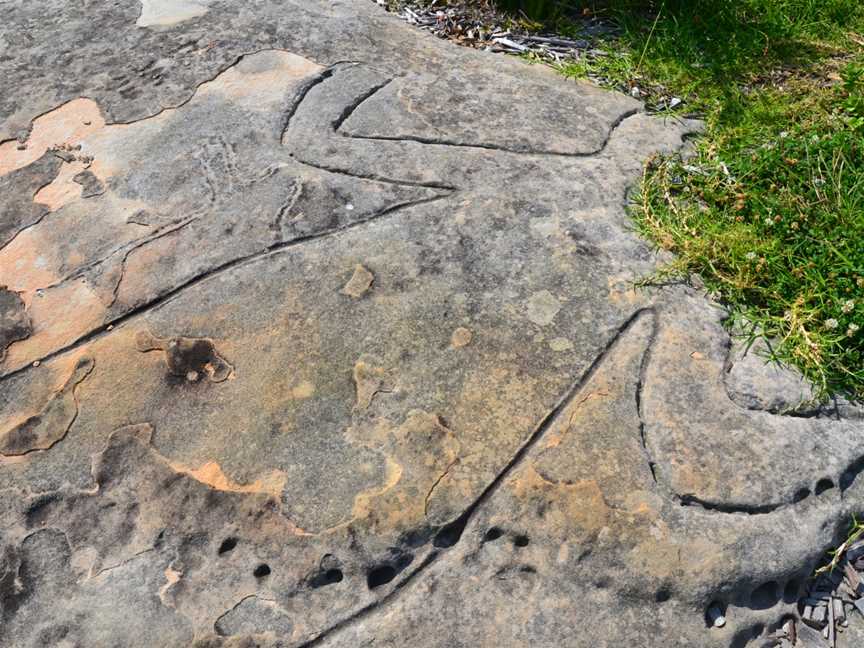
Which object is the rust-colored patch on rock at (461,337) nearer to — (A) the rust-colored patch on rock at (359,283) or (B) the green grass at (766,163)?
(A) the rust-colored patch on rock at (359,283)

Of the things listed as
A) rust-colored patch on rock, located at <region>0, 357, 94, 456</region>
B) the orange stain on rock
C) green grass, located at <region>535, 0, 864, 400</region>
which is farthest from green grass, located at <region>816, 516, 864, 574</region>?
rust-colored patch on rock, located at <region>0, 357, 94, 456</region>

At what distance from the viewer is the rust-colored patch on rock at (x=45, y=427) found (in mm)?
2043

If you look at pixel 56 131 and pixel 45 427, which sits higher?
pixel 56 131

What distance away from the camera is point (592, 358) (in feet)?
6.94

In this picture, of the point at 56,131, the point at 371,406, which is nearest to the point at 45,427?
the point at 371,406

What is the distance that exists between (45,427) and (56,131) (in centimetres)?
120

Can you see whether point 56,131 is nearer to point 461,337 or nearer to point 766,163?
point 461,337

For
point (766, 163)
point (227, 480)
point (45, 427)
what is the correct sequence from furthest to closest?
point (766, 163)
point (45, 427)
point (227, 480)

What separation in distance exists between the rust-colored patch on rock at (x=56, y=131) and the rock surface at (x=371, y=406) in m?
0.01

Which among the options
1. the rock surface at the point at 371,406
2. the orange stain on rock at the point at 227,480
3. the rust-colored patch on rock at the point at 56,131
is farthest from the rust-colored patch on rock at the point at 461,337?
the rust-colored patch on rock at the point at 56,131

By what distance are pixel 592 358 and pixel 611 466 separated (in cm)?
30

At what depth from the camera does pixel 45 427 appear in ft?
6.79

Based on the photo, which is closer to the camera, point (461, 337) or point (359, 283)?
point (461, 337)

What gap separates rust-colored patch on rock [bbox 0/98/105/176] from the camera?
2752 millimetres
